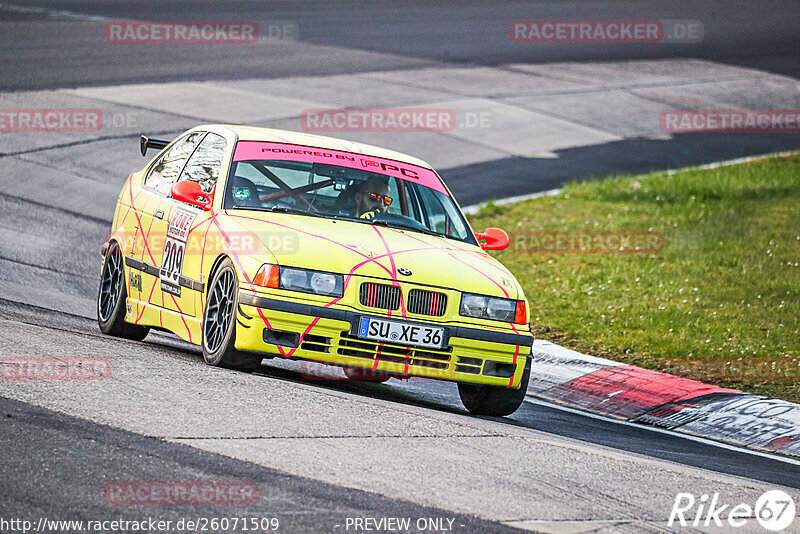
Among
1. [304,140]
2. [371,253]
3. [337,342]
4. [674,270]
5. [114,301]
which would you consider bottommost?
[674,270]

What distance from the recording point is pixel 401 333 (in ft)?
25.2

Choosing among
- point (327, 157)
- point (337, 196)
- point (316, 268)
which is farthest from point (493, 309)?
point (327, 157)

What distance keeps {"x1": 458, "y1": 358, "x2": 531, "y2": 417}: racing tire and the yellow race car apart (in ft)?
0.04

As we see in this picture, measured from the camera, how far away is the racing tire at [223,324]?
7762 mm

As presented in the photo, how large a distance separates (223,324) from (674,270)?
6.98 m

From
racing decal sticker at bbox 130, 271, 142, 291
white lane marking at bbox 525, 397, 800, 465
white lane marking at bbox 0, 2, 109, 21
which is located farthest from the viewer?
white lane marking at bbox 0, 2, 109, 21

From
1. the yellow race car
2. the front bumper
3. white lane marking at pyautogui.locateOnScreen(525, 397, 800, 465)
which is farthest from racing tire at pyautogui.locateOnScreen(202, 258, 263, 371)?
white lane marking at pyautogui.locateOnScreen(525, 397, 800, 465)

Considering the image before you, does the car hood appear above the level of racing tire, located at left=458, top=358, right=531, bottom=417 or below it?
above

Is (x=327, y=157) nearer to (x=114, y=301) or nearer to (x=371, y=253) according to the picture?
(x=371, y=253)

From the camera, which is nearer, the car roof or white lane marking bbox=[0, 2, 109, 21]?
the car roof

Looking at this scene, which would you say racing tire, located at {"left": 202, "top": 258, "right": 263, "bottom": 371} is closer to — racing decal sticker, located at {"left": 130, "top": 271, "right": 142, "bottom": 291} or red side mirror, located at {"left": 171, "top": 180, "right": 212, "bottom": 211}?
red side mirror, located at {"left": 171, "top": 180, "right": 212, "bottom": 211}

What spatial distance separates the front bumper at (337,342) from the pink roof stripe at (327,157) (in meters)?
1.53

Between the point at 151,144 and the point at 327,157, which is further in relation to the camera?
the point at 151,144

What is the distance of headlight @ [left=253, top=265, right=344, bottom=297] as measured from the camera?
25.0 feet
